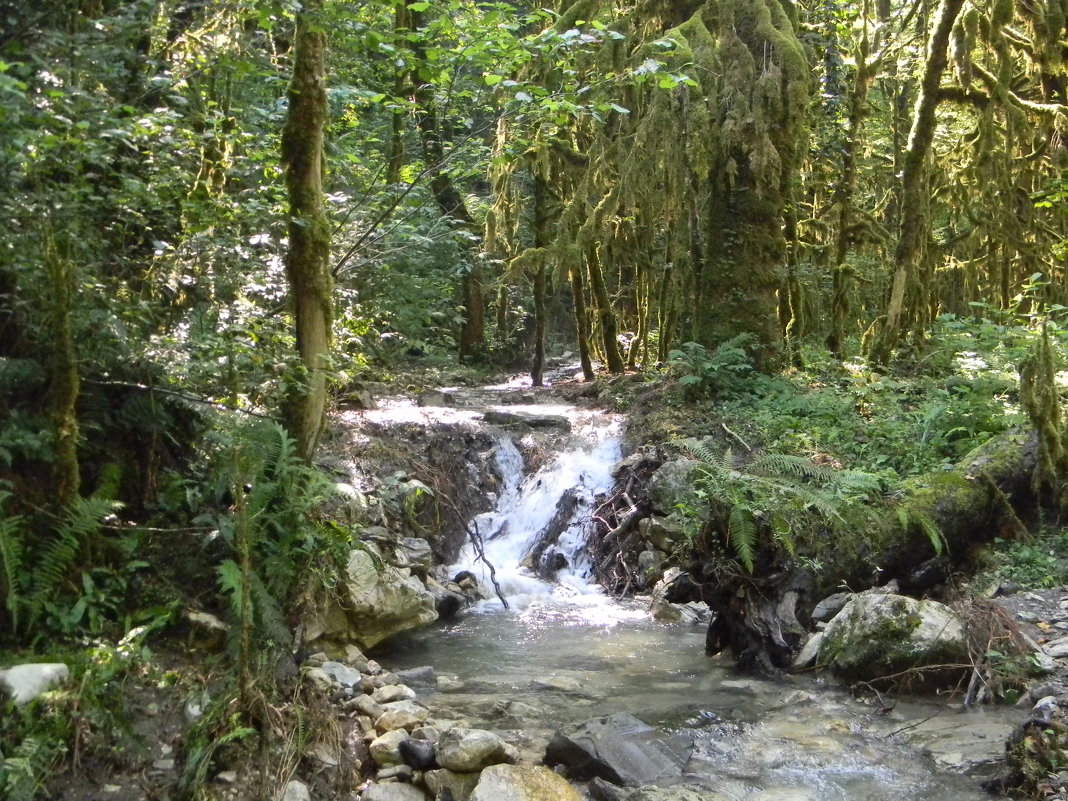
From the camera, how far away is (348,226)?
921cm

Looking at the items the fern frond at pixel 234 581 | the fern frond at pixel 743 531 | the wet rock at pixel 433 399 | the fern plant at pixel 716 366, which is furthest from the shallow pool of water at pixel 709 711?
the wet rock at pixel 433 399

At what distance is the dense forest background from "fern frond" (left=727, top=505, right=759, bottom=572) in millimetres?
2937

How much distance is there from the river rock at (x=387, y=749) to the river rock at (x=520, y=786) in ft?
1.81

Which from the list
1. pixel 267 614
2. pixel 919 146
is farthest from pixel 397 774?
pixel 919 146

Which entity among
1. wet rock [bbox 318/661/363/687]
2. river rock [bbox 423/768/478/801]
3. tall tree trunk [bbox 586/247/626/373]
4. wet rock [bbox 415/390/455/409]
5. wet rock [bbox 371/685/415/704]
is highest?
tall tree trunk [bbox 586/247/626/373]

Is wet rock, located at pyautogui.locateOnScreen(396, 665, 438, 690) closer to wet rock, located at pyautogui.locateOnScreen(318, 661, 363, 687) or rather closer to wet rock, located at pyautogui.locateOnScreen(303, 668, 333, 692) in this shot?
wet rock, located at pyautogui.locateOnScreen(318, 661, 363, 687)

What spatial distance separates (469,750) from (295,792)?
0.95 metres

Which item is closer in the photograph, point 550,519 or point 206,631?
point 206,631

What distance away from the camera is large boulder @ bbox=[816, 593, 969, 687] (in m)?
5.64

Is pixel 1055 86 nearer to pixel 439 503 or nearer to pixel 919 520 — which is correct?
pixel 919 520

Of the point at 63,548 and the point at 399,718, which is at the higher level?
the point at 63,548

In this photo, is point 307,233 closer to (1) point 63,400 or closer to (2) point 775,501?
(1) point 63,400

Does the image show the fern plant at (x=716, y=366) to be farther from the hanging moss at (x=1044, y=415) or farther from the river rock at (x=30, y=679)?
the river rock at (x=30, y=679)

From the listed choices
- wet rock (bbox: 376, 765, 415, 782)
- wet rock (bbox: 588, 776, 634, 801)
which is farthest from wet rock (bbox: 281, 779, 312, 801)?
wet rock (bbox: 588, 776, 634, 801)
